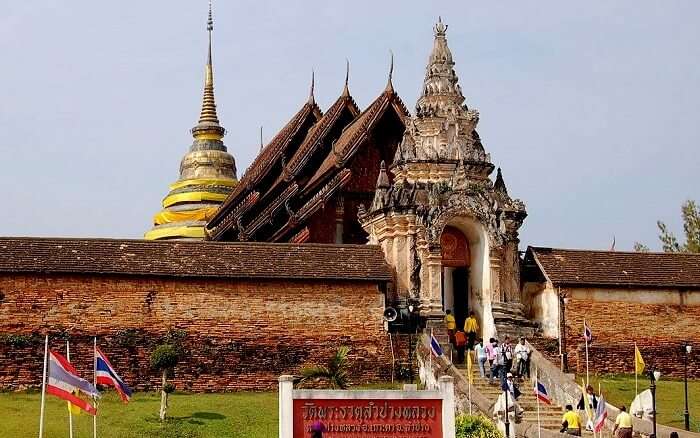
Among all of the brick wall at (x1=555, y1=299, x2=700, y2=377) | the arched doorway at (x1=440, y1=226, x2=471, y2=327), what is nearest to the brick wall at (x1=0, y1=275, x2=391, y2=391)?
the arched doorway at (x1=440, y1=226, x2=471, y2=327)

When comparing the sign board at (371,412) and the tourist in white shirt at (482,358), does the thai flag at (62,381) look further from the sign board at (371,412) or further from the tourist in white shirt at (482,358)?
the tourist in white shirt at (482,358)

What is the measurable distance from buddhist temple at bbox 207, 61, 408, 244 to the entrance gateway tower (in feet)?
12.4

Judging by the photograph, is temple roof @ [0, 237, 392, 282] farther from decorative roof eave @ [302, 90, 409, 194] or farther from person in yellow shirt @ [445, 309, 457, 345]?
decorative roof eave @ [302, 90, 409, 194]

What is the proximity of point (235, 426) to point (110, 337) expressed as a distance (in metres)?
5.97

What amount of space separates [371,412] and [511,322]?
529 inches

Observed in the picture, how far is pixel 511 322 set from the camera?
115 feet

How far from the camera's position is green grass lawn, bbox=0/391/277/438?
85.9ft

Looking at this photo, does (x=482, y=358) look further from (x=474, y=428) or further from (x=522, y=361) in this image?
(x=474, y=428)

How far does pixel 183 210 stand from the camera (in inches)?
2271

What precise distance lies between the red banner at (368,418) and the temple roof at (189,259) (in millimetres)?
11178

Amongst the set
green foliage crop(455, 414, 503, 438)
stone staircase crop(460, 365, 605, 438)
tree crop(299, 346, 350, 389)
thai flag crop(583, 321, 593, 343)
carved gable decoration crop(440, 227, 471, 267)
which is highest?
carved gable decoration crop(440, 227, 471, 267)

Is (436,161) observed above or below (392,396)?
above

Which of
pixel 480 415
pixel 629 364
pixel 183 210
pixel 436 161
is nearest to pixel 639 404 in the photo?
pixel 480 415

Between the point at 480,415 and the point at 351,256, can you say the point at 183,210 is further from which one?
the point at 480,415
